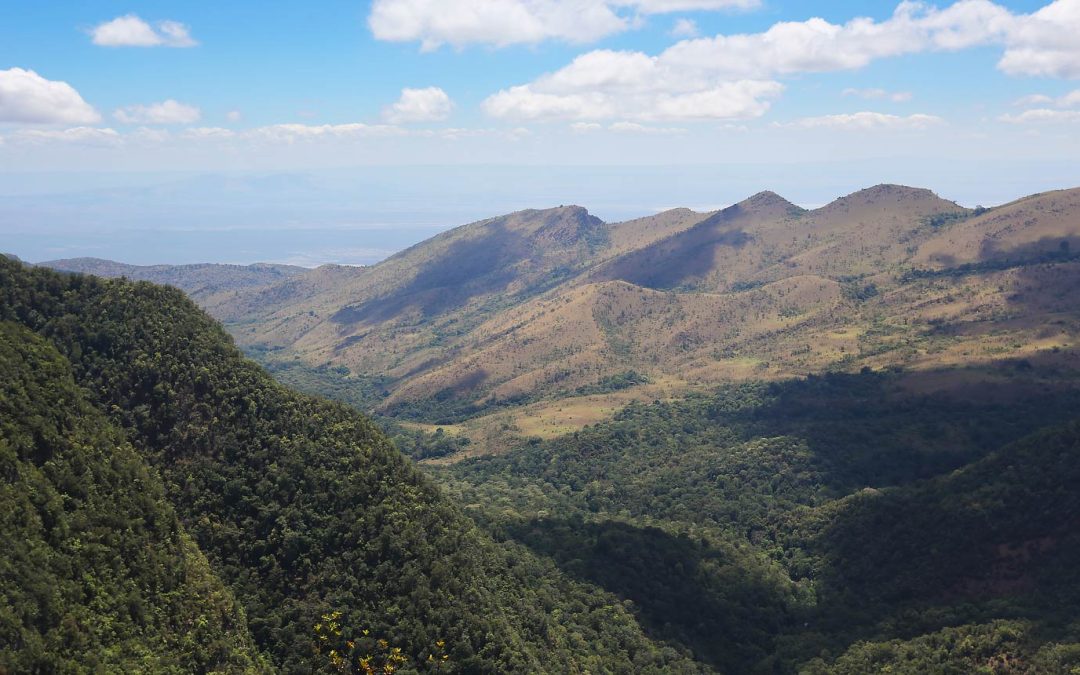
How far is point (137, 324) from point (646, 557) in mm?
76108

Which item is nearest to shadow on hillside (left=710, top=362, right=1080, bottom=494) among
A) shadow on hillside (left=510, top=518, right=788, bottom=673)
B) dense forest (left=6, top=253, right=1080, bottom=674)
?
dense forest (left=6, top=253, right=1080, bottom=674)

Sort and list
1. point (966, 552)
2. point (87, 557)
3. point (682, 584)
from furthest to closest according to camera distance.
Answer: point (682, 584) < point (966, 552) < point (87, 557)

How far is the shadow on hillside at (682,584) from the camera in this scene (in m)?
98.8

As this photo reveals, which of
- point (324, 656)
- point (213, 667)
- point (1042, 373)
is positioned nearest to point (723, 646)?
point (324, 656)

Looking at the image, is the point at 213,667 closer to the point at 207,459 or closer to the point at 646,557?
the point at 207,459

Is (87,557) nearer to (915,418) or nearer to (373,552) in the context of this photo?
(373,552)

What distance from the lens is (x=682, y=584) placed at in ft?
353

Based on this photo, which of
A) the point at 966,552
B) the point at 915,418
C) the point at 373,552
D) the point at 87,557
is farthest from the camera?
the point at 915,418

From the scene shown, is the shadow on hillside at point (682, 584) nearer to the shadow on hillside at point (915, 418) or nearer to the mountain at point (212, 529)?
the mountain at point (212, 529)

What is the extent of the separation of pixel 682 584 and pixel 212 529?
2561 inches

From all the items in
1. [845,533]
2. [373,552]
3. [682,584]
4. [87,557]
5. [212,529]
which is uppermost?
[87,557]

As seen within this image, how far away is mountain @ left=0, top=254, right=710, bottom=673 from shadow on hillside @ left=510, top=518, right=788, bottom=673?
545 centimetres

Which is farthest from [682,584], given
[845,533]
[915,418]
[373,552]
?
[915,418]

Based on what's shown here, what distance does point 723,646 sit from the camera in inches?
3890
